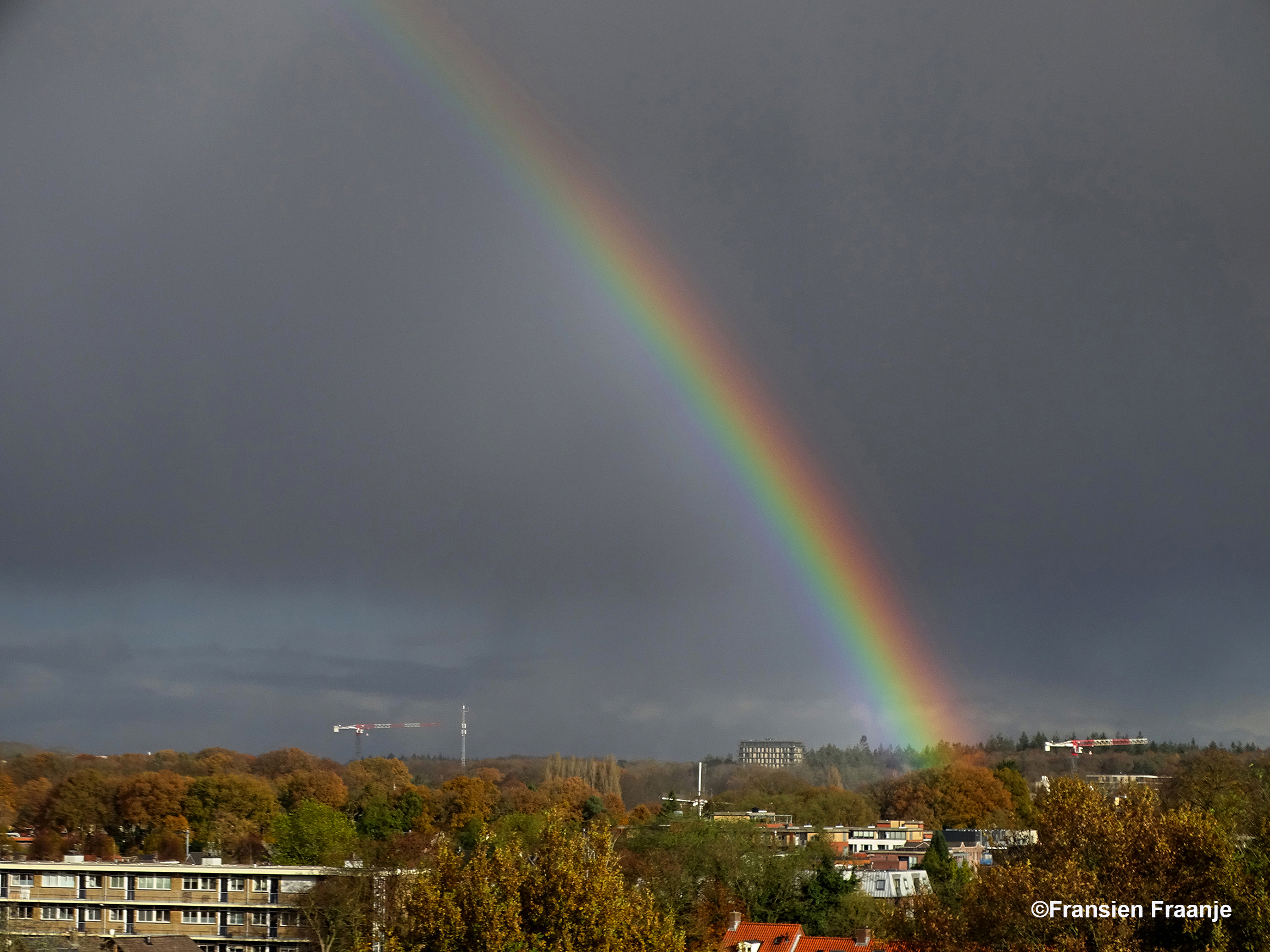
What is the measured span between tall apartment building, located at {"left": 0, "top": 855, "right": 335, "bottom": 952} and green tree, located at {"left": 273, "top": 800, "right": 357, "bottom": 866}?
6595 mm

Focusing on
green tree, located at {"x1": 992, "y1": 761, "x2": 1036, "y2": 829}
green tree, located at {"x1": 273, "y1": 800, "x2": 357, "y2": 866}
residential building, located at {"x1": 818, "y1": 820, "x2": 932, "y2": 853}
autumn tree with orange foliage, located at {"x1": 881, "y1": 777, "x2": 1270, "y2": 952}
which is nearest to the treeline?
green tree, located at {"x1": 273, "y1": 800, "x2": 357, "y2": 866}

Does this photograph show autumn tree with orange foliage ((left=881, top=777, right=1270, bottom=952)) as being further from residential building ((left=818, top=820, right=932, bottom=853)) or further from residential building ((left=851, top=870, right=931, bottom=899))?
residential building ((left=818, top=820, right=932, bottom=853))

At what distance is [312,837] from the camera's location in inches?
4267

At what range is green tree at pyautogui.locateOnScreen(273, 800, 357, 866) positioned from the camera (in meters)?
104

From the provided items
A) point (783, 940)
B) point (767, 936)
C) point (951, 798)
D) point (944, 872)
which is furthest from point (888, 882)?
point (951, 798)

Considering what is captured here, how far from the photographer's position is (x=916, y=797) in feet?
545

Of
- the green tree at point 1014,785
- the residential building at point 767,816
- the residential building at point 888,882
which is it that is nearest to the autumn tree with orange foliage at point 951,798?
the green tree at point 1014,785

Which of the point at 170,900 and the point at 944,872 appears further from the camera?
the point at 170,900

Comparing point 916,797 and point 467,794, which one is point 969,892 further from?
point 916,797

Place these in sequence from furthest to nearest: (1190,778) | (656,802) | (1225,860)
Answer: (656,802) → (1190,778) → (1225,860)

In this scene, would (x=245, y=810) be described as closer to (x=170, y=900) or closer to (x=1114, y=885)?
(x=170, y=900)

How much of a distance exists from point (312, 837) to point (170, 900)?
16898 millimetres

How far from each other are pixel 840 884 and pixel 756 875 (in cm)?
555

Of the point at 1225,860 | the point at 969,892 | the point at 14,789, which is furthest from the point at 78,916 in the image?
the point at 1225,860
